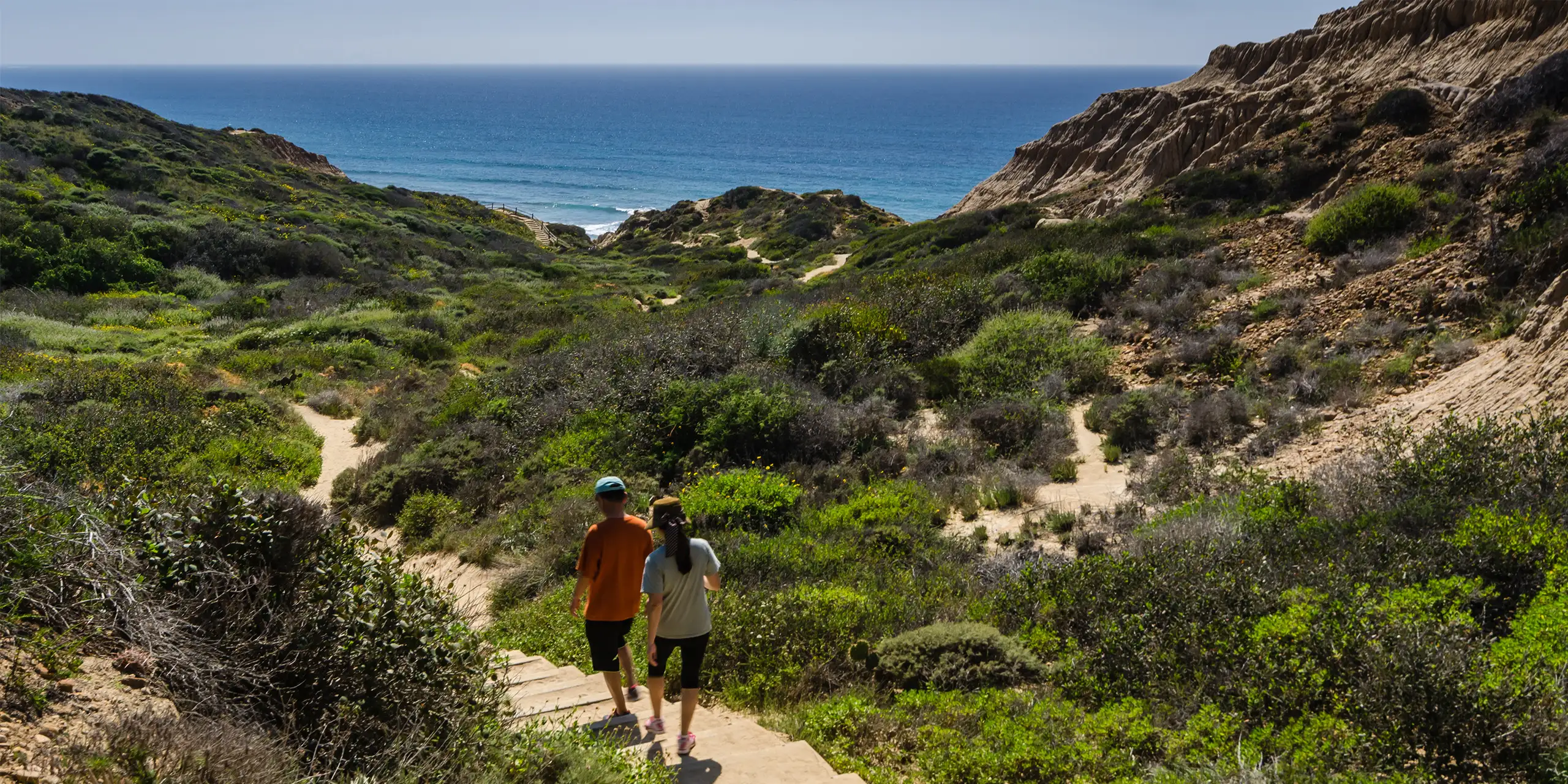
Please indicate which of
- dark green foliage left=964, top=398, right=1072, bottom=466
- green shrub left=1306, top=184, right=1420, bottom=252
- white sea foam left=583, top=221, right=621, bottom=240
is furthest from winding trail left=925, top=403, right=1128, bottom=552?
white sea foam left=583, top=221, right=621, bottom=240

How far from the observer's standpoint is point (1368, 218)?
1508 centimetres

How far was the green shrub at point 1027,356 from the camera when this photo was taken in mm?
13312

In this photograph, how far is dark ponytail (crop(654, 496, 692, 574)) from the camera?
5.05 metres

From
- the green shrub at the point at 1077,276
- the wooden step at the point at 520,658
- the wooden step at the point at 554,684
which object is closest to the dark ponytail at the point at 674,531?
the wooden step at the point at 554,684

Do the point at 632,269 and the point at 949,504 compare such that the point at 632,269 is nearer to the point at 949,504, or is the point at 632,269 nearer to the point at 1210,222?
the point at 1210,222

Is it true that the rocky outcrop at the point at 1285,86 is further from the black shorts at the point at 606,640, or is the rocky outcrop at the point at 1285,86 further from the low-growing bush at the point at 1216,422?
the black shorts at the point at 606,640

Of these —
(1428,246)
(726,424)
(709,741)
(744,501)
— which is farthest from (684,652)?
(1428,246)

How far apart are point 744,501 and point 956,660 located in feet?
13.9

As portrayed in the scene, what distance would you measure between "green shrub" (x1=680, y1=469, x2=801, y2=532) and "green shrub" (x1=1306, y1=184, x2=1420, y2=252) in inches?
471

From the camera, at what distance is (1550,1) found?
65.8 ft

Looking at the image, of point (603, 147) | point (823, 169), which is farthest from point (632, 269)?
point (603, 147)

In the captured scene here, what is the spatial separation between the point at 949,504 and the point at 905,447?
1.86 m

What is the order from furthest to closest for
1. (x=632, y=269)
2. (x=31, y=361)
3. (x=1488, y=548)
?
(x=632, y=269) → (x=31, y=361) → (x=1488, y=548)

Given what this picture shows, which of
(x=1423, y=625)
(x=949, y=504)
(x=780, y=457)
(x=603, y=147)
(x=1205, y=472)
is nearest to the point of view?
(x=1423, y=625)
